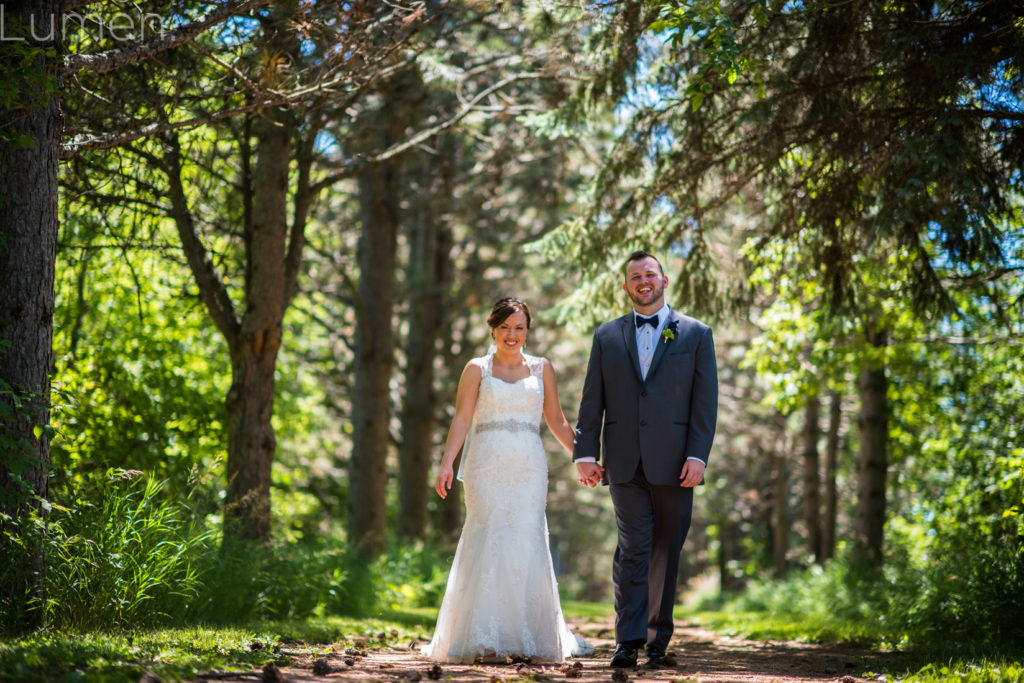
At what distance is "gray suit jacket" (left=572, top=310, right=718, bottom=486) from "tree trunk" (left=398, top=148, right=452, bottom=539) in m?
9.81

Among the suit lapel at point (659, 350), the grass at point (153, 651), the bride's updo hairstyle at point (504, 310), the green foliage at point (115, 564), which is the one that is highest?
the bride's updo hairstyle at point (504, 310)

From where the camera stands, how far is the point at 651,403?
19.4ft

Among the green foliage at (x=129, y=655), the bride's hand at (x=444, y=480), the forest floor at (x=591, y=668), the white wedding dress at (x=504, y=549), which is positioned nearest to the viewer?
the green foliage at (x=129, y=655)

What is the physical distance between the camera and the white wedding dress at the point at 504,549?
6133 mm

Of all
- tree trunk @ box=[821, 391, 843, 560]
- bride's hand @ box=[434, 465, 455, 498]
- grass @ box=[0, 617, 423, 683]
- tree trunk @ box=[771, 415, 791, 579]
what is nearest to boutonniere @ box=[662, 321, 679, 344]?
bride's hand @ box=[434, 465, 455, 498]

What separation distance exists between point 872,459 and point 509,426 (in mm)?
7701

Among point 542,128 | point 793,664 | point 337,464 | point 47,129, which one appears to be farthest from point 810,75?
point 337,464

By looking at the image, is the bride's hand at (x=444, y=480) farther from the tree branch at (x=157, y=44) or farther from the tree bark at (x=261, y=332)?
the tree branch at (x=157, y=44)

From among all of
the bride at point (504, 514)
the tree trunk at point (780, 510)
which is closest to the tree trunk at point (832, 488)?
the tree trunk at point (780, 510)

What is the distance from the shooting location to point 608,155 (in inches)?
371

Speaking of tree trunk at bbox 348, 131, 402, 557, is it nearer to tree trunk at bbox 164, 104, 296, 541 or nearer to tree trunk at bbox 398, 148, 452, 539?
tree trunk at bbox 398, 148, 452, 539

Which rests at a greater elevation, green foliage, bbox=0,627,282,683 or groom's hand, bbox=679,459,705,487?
groom's hand, bbox=679,459,705,487

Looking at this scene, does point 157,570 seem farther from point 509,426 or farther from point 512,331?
point 512,331

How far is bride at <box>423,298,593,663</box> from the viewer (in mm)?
6152
